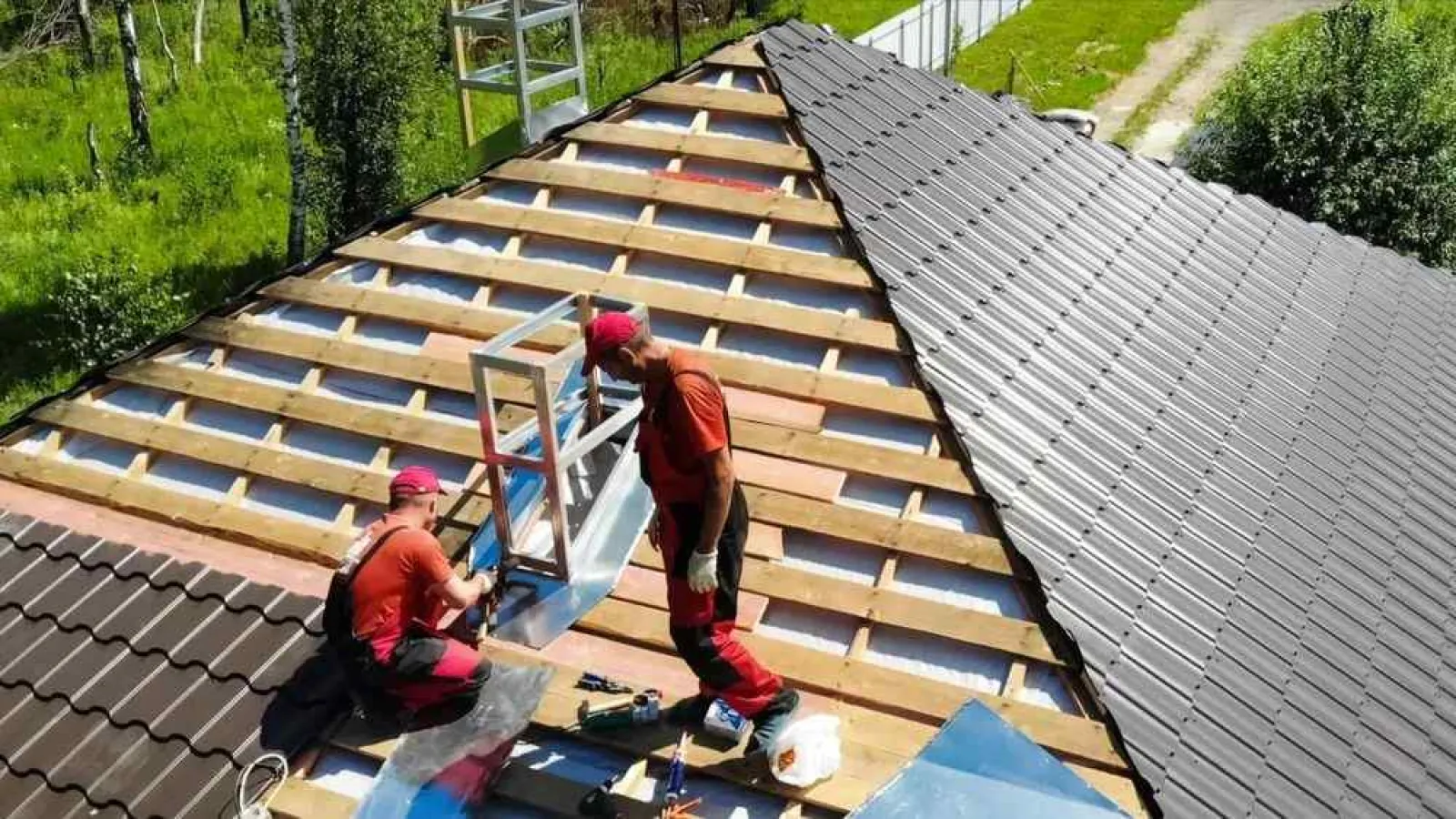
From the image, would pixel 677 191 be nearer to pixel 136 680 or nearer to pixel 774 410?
pixel 774 410

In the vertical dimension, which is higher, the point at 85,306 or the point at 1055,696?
the point at 1055,696

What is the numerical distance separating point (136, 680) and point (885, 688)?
143 inches

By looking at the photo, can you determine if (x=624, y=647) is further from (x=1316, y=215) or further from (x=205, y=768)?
(x=1316, y=215)

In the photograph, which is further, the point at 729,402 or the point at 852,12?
the point at 852,12

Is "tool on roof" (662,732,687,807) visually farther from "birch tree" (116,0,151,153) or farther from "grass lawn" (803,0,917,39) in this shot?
"grass lawn" (803,0,917,39)

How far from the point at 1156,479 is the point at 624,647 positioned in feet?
10.3

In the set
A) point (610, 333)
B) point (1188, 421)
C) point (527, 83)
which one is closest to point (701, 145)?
point (527, 83)

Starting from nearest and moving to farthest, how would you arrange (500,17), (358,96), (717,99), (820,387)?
(820,387)
(717,99)
(500,17)
(358,96)

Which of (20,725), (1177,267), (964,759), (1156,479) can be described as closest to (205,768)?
(20,725)

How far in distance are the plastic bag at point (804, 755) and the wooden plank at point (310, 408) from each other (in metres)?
2.73

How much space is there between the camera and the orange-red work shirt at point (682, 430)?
204 inches

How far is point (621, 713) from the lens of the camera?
5805 mm

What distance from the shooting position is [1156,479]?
7.36m

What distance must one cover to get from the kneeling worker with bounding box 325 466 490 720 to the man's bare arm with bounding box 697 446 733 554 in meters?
1.08
